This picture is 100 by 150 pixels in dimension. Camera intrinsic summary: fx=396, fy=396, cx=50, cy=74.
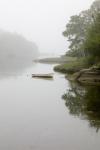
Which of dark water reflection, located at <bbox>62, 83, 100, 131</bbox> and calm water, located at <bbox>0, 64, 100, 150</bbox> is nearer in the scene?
calm water, located at <bbox>0, 64, 100, 150</bbox>

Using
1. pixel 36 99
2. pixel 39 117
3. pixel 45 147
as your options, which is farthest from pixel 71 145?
pixel 36 99

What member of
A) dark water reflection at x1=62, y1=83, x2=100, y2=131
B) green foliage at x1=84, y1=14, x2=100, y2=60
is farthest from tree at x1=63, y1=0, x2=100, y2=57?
dark water reflection at x1=62, y1=83, x2=100, y2=131

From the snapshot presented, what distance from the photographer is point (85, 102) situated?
135ft

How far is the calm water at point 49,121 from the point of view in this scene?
79.8ft

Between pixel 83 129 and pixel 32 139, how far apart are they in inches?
175

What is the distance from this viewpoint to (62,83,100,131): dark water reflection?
3257 cm

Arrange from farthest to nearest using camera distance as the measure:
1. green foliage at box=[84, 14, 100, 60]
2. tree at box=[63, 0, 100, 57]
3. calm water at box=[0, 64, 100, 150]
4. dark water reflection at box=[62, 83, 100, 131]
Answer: tree at box=[63, 0, 100, 57], green foliage at box=[84, 14, 100, 60], dark water reflection at box=[62, 83, 100, 131], calm water at box=[0, 64, 100, 150]

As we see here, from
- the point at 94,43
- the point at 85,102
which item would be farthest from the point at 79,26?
the point at 85,102

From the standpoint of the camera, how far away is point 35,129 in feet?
92.9

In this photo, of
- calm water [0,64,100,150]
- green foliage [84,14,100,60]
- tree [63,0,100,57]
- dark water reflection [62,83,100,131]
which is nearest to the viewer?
calm water [0,64,100,150]

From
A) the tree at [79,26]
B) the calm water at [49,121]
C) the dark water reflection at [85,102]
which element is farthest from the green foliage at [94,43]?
the tree at [79,26]

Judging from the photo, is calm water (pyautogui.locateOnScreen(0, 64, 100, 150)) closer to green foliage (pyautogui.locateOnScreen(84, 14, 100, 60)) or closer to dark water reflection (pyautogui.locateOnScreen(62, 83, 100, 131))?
dark water reflection (pyautogui.locateOnScreen(62, 83, 100, 131))

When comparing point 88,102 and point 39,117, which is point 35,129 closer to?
point 39,117

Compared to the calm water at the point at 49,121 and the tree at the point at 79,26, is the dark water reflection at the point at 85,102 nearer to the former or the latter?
the calm water at the point at 49,121
